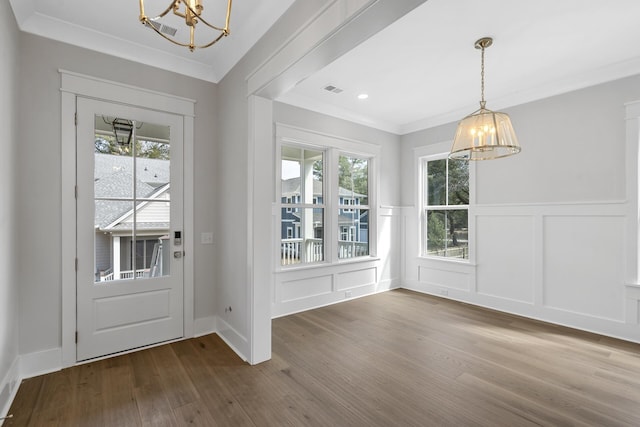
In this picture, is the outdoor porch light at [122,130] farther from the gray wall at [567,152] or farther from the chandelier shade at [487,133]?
the gray wall at [567,152]

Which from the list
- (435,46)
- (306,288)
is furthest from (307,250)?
(435,46)

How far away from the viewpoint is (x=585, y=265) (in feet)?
11.2

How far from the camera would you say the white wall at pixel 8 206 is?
1.95 metres

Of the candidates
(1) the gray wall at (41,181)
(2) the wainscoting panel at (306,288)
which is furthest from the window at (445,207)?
(1) the gray wall at (41,181)

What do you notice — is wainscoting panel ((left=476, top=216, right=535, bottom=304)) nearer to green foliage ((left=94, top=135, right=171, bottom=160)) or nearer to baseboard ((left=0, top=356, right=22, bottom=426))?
green foliage ((left=94, top=135, right=171, bottom=160))

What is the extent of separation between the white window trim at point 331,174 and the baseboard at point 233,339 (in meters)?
0.94

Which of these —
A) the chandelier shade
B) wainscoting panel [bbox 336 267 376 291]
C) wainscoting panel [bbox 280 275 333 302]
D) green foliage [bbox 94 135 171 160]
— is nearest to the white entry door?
green foliage [bbox 94 135 171 160]

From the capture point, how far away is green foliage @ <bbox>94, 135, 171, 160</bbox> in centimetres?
271

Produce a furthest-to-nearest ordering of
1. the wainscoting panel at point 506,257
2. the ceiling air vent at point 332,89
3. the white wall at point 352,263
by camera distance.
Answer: the white wall at point 352,263
the wainscoting panel at point 506,257
the ceiling air vent at point 332,89

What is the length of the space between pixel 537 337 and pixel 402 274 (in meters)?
2.30

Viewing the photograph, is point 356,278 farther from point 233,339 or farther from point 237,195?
point 237,195

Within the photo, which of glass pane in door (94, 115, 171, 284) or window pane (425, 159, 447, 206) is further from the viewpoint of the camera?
window pane (425, 159, 447, 206)

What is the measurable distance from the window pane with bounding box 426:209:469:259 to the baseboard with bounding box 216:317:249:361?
336 cm

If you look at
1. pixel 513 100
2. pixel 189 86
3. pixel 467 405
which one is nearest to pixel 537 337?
pixel 467 405
